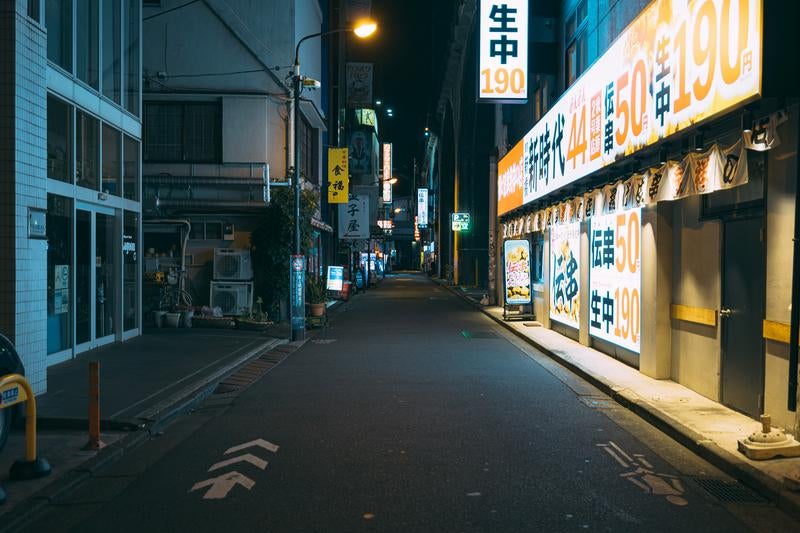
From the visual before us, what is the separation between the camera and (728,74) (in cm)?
779

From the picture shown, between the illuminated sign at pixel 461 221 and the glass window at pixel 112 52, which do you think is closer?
the glass window at pixel 112 52

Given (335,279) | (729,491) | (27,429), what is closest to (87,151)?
(27,429)

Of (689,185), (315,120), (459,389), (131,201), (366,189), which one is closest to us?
(689,185)

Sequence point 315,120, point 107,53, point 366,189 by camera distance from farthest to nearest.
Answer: point 366,189 < point 315,120 < point 107,53

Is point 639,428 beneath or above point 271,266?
beneath

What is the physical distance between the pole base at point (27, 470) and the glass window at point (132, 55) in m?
11.3

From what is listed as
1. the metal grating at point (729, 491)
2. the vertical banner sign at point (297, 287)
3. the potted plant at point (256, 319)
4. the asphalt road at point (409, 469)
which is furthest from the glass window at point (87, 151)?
the metal grating at point (729, 491)

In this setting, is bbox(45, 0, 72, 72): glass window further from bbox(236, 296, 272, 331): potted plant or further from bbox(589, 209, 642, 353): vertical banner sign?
bbox(589, 209, 642, 353): vertical banner sign

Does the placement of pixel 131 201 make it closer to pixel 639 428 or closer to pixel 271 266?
pixel 271 266

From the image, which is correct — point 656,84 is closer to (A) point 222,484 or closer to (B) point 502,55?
(A) point 222,484

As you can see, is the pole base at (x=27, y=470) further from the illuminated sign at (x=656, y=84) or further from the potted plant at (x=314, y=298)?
the potted plant at (x=314, y=298)

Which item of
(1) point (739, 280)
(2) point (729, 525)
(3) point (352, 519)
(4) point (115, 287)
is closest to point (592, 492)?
(2) point (729, 525)

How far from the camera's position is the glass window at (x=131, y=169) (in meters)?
15.8

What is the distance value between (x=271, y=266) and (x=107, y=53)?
8785 mm
